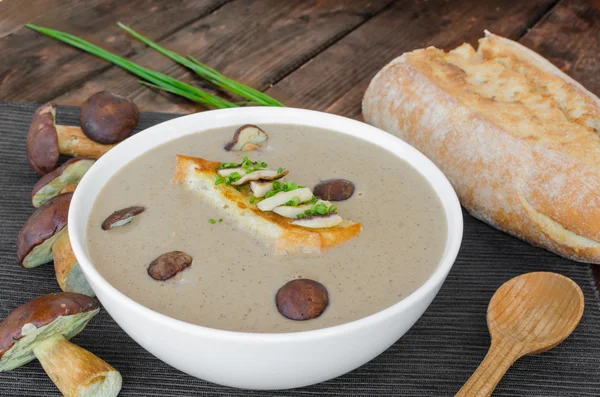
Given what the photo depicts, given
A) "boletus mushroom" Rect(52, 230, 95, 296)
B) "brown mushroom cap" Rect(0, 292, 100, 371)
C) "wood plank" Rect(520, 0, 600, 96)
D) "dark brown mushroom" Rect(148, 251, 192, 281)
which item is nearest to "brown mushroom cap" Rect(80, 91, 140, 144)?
"boletus mushroom" Rect(52, 230, 95, 296)

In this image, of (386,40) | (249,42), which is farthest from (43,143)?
(386,40)

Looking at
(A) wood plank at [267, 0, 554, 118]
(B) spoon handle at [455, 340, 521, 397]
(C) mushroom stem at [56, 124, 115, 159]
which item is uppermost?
(C) mushroom stem at [56, 124, 115, 159]

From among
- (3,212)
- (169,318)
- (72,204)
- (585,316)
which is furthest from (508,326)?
(3,212)

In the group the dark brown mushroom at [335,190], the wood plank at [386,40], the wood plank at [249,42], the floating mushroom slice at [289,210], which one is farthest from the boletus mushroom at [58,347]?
the wood plank at [386,40]

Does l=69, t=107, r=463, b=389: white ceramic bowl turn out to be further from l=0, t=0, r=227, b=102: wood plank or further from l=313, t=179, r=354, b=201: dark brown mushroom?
l=0, t=0, r=227, b=102: wood plank

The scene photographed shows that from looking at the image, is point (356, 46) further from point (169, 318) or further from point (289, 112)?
point (169, 318)

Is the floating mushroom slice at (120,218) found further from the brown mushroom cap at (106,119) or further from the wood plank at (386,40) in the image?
the wood plank at (386,40)
